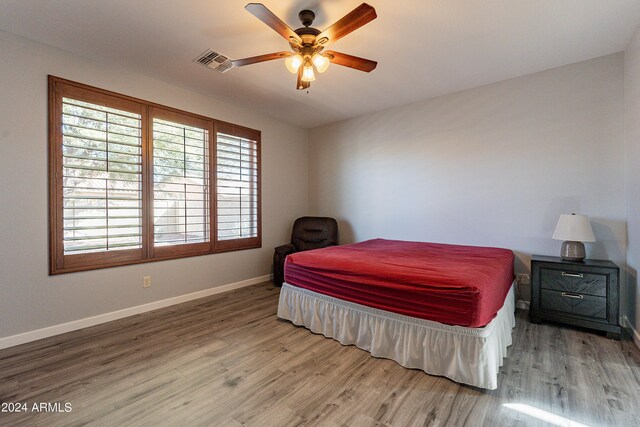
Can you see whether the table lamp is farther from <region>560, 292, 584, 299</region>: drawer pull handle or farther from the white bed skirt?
the white bed skirt

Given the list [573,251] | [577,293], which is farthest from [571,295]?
[573,251]

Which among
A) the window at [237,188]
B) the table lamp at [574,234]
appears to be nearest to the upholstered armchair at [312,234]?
the window at [237,188]

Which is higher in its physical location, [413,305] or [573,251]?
[573,251]

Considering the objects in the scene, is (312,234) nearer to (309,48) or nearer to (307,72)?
(307,72)

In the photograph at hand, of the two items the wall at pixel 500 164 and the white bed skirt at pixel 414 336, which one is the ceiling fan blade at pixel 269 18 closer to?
the white bed skirt at pixel 414 336

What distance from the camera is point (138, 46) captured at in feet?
8.30

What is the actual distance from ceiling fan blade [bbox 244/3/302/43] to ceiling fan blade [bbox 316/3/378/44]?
0.21m

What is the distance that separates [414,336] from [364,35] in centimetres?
246

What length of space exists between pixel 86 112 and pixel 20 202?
3.25 ft

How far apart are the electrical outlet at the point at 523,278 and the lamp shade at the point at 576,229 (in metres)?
0.67

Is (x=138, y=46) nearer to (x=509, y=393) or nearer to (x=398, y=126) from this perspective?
(x=398, y=126)

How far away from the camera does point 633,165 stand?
243 centimetres

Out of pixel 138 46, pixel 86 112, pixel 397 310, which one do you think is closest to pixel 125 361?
pixel 397 310

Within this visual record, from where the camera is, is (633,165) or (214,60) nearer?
(633,165)
